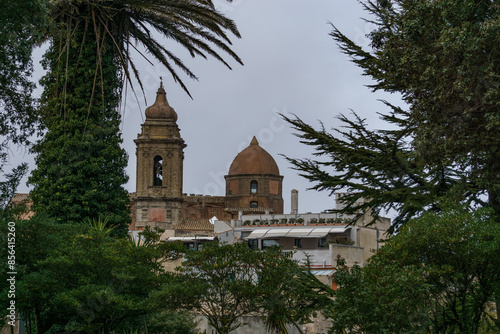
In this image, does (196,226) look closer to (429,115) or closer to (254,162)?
(254,162)

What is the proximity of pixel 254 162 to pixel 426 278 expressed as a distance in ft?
229

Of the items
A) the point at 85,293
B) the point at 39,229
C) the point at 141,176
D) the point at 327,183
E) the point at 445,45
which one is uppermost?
the point at 141,176

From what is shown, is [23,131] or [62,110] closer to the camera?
[23,131]

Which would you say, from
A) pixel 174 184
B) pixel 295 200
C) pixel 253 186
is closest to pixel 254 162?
pixel 253 186

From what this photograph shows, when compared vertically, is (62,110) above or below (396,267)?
above

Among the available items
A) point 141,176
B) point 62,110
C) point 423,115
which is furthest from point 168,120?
point 423,115

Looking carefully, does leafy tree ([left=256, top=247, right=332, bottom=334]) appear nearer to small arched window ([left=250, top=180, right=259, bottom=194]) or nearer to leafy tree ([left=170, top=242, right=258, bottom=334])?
leafy tree ([left=170, top=242, right=258, bottom=334])

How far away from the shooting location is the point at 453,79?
13734 millimetres

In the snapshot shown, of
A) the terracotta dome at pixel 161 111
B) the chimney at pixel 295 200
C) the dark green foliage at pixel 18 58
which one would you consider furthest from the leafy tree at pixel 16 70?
the terracotta dome at pixel 161 111


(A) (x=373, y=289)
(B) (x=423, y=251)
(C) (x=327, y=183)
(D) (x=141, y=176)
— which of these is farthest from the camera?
(D) (x=141, y=176)

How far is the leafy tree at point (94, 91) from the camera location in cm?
1777

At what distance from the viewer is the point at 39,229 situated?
14203 millimetres

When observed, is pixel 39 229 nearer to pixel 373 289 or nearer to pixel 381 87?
pixel 373 289

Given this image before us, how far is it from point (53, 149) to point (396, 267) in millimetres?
8701
